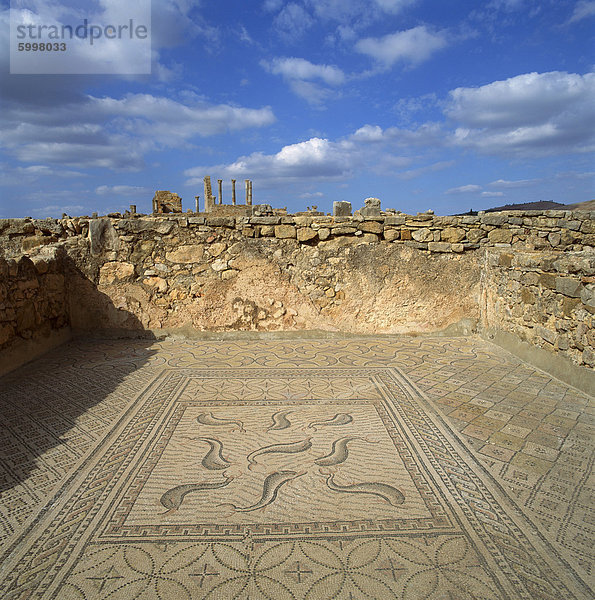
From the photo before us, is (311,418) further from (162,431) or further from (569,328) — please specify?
(569,328)

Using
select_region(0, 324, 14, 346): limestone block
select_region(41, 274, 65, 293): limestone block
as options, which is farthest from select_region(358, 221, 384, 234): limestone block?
select_region(0, 324, 14, 346): limestone block

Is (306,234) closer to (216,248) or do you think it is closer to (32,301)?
(216,248)

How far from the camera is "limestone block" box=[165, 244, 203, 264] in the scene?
510cm

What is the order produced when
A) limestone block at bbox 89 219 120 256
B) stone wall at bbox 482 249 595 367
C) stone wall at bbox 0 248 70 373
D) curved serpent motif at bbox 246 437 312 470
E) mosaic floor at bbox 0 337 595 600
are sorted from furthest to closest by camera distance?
limestone block at bbox 89 219 120 256 < stone wall at bbox 0 248 70 373 < stone wall at bbox 482 249 595 367 < curved serpent motif at bbox 246 437 312 470 < mosaic floor at bbox 0 337 595 600

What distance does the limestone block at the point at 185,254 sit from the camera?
5.10 metres

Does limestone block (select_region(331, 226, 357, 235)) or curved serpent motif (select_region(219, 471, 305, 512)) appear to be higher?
limestone block (select_region(331, 226, 357, 235))

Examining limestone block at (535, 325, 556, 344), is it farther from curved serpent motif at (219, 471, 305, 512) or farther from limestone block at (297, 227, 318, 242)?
curved serpent motif at (219, 471, 305, 512)

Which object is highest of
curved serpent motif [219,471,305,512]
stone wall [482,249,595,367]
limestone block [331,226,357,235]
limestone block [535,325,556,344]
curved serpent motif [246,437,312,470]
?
limestone block [331,226,357,235]

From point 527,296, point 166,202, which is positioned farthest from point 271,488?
point 166,202

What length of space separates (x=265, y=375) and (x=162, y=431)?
1.24 m

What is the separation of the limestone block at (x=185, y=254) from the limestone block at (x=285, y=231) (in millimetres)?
954

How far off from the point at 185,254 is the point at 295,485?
3.57 m

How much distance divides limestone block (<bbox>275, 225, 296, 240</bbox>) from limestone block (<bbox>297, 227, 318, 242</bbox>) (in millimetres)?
74

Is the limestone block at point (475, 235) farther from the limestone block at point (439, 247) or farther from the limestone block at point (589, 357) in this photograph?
the limestone block at point (589, 357)
